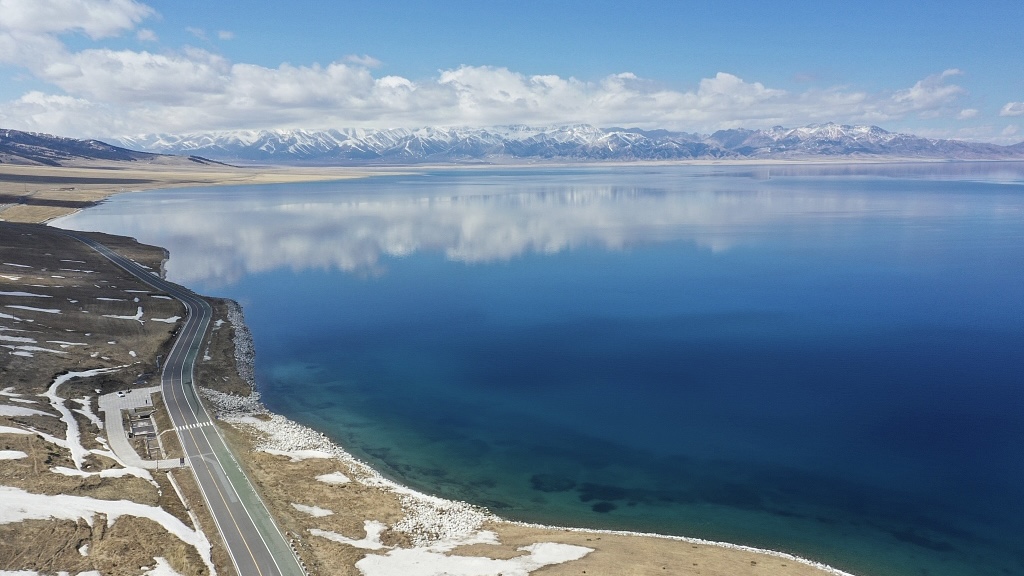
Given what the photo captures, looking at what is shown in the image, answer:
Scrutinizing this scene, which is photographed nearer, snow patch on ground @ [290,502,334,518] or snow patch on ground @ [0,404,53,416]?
snow patch on ground @ [290,502,334,518]

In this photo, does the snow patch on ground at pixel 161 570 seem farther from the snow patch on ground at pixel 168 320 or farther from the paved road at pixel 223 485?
the snow patch on ground at pixel 168 320

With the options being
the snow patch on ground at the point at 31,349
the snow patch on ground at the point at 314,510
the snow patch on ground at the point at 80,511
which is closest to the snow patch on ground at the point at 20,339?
the snow patch on ground at the point at 31,349

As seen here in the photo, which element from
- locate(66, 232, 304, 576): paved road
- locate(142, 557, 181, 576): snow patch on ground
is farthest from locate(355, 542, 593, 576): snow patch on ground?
locate(142, 557, 181, 576): snow patch on ground

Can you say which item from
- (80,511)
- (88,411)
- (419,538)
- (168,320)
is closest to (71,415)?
(88,411)

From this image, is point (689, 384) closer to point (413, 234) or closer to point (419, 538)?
point (419, 538)

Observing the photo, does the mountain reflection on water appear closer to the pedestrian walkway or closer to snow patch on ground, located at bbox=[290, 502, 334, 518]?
the pedestrian walkway
